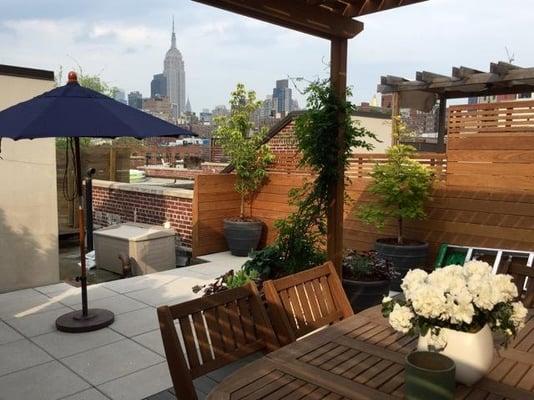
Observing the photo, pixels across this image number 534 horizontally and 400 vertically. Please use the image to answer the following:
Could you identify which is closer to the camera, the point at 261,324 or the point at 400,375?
the point at 400,375

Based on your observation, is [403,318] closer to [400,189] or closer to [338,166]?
[338,166]

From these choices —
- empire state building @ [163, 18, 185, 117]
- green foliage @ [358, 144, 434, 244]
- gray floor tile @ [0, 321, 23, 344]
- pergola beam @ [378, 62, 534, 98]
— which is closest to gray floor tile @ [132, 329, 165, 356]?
gray floor tile @ [0, 321, 23, 344]

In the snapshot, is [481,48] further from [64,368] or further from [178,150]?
[178,150]

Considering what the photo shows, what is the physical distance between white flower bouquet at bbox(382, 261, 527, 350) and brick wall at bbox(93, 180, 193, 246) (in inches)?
225

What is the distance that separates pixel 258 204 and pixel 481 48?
6776 millimetres

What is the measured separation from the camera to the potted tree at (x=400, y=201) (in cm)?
518

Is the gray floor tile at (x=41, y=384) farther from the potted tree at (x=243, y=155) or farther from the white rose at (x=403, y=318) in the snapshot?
the potted tree at (x=243, y=155)

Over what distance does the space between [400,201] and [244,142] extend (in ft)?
8.81

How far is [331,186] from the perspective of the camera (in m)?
4.15

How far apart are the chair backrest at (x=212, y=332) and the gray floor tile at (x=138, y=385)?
1.03 m

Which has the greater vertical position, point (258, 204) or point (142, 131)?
point (142, 131)

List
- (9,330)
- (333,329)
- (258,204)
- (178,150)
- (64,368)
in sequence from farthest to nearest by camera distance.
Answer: (178,150) < (258,204) < (9,330) < (64,368) < (333,329)

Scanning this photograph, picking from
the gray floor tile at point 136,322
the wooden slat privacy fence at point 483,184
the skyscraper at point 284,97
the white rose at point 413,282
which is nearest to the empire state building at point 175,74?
the skyscraper at point 284,97

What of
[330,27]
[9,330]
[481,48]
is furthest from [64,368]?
[481,48]
